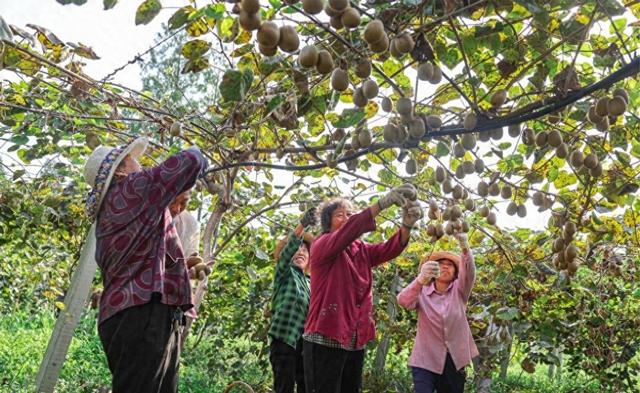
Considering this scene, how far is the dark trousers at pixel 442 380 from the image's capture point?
3.17 meters

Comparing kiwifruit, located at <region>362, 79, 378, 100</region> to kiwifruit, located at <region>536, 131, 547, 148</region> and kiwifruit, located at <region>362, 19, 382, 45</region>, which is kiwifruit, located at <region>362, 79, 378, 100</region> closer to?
kiwifruit, located at <region>362, 19, 382, 45</region>

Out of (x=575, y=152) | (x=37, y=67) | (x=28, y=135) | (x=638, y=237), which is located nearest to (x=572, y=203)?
(x=575, y=152)

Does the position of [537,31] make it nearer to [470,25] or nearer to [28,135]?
[470,25]

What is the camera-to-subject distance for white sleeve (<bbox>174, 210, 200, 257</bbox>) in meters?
2.64

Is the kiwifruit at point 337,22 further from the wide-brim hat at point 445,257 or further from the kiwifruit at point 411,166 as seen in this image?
the wide-brim hat at point 445,257

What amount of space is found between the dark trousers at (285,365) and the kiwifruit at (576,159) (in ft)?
6.69

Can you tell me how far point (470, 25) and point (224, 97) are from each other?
2.41 ft

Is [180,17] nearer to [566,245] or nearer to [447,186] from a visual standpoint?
[447,186]

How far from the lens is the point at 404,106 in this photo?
5.22 feet

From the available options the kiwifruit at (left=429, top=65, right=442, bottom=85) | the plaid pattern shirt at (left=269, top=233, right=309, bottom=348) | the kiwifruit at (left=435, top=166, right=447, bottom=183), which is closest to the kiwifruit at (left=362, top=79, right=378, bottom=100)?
the kiwifruit at (left=429, top=65, right=442, bottom=85)

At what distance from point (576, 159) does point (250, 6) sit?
1145mm

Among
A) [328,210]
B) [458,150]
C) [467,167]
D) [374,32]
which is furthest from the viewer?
[328,210]

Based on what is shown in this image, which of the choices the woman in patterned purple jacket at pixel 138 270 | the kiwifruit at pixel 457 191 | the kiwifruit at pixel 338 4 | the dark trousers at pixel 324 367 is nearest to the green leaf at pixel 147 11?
the kiwifruit at pixel 338 4

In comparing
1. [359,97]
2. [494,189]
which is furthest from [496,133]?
[359,97]
